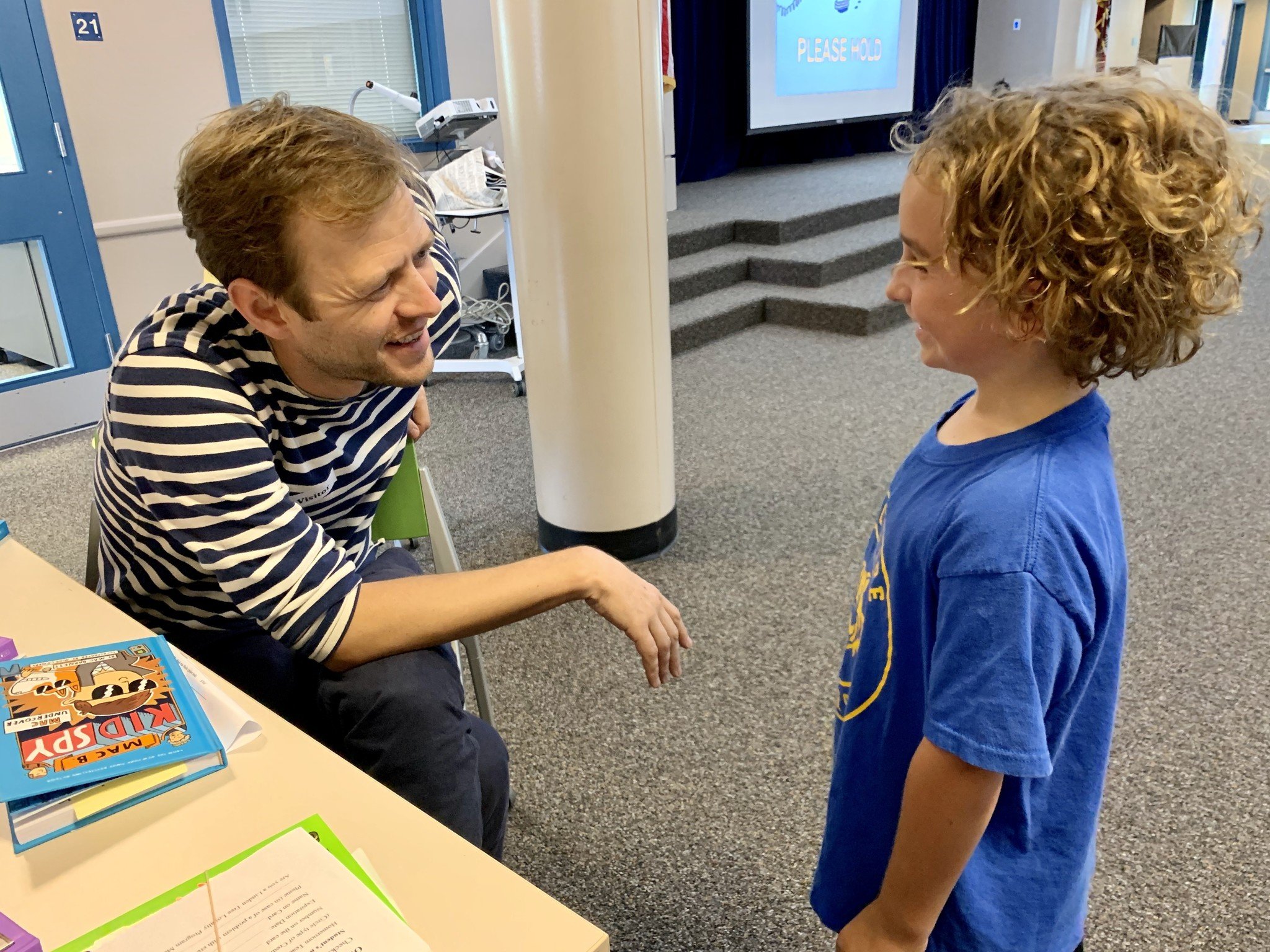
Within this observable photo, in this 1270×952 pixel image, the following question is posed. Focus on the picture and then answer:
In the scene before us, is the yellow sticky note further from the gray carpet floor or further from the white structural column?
the white structural column

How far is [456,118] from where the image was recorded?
388cm

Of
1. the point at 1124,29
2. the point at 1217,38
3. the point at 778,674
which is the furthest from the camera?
the point at 1217,38

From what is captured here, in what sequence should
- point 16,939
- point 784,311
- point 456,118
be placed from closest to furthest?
point 16,939
point 456,118
point 784,311

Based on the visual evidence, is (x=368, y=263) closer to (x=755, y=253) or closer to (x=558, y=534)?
(x=558, y=534)

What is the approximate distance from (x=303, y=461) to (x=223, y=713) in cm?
36

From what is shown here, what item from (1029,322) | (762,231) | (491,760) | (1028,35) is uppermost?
(1028,35)

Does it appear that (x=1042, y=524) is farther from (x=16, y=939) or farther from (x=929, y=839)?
(x=16, y=939)

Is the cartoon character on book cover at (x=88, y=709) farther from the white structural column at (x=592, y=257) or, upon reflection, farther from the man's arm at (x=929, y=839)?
the white structural column at (x=592, y=257)

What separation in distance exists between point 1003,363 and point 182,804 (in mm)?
761

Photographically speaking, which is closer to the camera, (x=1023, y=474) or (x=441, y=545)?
(x=1023, y=474)

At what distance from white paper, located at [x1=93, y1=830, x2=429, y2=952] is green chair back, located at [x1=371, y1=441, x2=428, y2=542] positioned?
772mm

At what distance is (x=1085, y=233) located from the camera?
2.15 ft

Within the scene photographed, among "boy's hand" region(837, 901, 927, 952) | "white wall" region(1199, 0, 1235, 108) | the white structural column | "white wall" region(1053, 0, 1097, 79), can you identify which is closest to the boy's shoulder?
"boy's hand" region(837, 901, 927, 952)

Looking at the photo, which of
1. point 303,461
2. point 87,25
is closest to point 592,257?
point 303,461
